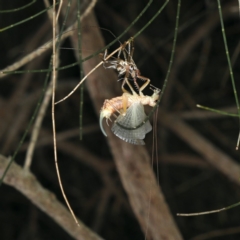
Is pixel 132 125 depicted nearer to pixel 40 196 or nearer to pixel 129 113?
pixel 129 113

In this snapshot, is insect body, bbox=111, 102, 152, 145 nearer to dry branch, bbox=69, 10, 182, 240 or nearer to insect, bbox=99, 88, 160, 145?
insect, bbox=99, 88, 160, 145

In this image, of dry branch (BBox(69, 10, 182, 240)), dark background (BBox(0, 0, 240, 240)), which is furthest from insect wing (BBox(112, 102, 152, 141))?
dark background (BBox(0, 0, 240, 240))

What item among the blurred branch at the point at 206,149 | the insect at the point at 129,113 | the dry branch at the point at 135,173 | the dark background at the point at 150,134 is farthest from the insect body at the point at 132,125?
the dark background at the point at 150,134

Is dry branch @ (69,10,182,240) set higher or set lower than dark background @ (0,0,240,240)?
lower

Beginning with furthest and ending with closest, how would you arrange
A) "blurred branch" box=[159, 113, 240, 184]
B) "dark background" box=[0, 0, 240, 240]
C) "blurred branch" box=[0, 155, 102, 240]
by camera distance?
"dark background" box=[0, 0, 240, 240], "blurred branch" box=[159, 113, 240, 184], "blurred branch" box=[0, 155, 102, 240]

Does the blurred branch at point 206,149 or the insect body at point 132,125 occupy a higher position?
the blurred branch at point 206,149

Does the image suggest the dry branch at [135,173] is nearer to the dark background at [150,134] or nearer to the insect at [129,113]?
the insect at [129,113]

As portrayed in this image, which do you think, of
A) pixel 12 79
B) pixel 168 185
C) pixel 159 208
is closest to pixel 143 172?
pixel 159 208

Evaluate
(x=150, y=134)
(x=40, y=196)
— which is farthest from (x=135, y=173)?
(x=150, y=134)

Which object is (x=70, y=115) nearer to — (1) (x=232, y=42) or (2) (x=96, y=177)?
(2) (x=96, y=177)
